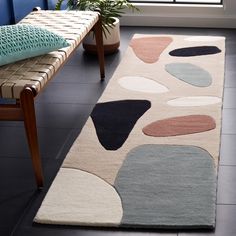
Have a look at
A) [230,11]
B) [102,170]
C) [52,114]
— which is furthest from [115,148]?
[230,11]

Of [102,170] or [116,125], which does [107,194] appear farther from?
[116,125]

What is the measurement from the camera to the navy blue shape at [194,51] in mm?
4055

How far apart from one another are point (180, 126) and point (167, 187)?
0.62m

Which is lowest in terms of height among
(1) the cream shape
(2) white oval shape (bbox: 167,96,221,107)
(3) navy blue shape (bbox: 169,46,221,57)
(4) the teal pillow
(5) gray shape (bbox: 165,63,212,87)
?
(3) navy blue shape (bbox: 169,46,221,57)

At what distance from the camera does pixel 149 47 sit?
4262mm

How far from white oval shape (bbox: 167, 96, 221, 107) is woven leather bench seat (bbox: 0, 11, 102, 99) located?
689mm

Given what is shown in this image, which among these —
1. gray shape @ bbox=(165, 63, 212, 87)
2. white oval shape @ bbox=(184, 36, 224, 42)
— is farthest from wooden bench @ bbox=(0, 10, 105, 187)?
white oval shape @ bbox=(184, 36, 224, 42)

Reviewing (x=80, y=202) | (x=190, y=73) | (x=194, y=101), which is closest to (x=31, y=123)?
(x=80, y=202)

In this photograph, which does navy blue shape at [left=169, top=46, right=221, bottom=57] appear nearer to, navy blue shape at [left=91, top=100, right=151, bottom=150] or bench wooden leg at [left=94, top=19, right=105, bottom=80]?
bench wooden leg at [left=94, top=19, right=105, bottom=80]

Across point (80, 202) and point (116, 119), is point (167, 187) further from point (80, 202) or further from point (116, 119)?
point (116, 119)

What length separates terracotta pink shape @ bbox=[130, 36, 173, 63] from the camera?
4035mm

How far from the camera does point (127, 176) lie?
248cm

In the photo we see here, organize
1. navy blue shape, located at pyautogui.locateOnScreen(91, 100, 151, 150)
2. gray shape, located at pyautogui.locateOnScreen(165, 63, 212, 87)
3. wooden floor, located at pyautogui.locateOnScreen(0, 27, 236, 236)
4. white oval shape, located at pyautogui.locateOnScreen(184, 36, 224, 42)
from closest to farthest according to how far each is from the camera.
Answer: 1. wooden floor, located at pyautogui.locateOnScreen(0, 27, 236, 236)
2. navy blue shape, located at pyautogui.locateOnScreen(91, 100, 151, 150)
3. gray shape, located at pyautogui.locateOnScreen(165, 63, 212, 87)
4. white oval shape, located at pyautogui.locateOnScreen(184, 36, 224, 42)

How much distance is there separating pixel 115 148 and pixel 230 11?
2547 mm
